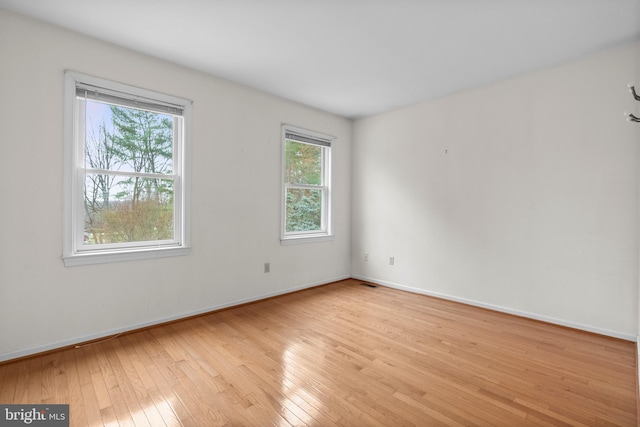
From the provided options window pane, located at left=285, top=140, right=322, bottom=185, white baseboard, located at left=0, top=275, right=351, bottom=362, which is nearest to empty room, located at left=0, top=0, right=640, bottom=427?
white baseboard, located at left=0, top=275, right=351, bottom=362

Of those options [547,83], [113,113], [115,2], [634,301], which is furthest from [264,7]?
[634,301]

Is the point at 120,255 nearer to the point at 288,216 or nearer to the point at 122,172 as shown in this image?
the point at 122,172

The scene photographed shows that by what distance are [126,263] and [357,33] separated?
2.87 m

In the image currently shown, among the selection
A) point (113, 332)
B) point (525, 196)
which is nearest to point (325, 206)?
point (525, 196)

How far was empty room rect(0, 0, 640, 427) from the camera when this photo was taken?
1.99 meters

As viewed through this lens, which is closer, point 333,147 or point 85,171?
point 85,171

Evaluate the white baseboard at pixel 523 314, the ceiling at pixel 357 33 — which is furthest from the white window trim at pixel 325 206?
the white baseboard at pixel 523 314

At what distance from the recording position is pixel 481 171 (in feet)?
11.8

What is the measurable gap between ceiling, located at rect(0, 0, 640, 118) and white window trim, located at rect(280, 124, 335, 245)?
864 mm

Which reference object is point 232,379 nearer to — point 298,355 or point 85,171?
point 298,355

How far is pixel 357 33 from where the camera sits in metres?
2.51

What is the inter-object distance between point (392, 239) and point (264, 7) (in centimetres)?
330

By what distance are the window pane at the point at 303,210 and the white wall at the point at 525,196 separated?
0.99 m

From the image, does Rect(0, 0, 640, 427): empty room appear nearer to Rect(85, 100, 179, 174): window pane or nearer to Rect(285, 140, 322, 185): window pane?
Rect(85, 100, 179, 174): window pane
